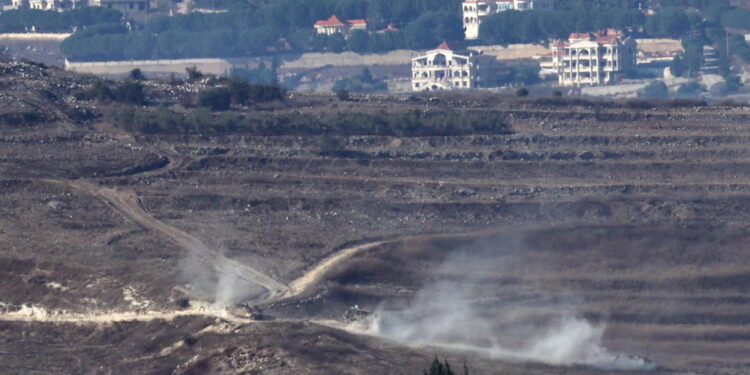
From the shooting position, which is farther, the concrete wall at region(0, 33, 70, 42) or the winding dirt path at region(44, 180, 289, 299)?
the concrete wall at region(0, 33, 70, 42)

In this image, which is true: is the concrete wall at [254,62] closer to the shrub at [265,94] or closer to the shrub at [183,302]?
the shrub at [265,94]

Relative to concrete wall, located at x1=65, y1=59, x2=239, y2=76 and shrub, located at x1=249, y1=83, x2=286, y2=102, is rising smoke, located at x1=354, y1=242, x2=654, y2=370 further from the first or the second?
concrete wall, located at x1=65, y1=59, x2=239, y2=76

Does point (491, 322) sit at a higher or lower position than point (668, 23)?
lower

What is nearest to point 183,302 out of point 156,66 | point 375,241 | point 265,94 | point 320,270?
point 320,270

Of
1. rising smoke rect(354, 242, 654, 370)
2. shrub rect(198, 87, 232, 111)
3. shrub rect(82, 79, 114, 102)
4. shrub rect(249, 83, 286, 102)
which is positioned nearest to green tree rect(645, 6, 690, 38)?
shrub rect(249, 83, 286, 102)

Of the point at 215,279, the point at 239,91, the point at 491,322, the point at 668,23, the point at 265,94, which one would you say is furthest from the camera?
the point at 668,23

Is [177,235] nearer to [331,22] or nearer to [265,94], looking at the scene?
[265,94]
